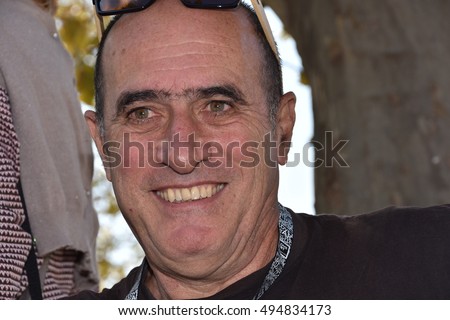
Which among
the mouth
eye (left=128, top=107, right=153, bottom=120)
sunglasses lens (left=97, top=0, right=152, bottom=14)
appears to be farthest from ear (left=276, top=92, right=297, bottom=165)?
sunglasses lens (left=97, top=0, right=152, bottom=14)

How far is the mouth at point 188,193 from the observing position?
3.20m

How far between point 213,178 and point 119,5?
0.68 metres

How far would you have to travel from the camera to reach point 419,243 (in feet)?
10.1

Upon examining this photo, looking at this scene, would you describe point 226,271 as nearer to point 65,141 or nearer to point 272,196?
point 272,196

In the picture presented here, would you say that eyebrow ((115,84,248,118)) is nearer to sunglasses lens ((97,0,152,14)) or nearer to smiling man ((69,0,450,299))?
smiling man ((69,0,450,299))

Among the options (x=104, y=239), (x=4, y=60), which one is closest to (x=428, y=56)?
(x=4, y=60)

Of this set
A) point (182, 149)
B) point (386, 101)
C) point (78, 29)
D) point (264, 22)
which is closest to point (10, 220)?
point (182, 149)

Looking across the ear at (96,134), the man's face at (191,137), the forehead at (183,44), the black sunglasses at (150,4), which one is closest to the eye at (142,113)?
the man's face at (191,137)

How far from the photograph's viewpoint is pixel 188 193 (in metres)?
3.20

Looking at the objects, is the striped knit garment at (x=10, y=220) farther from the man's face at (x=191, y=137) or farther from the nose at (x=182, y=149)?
the nose at (x=182, y=149)

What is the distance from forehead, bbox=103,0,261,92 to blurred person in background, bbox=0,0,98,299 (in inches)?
21.2

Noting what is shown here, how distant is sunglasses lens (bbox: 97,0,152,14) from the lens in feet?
10.9

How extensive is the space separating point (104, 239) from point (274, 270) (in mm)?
9719
